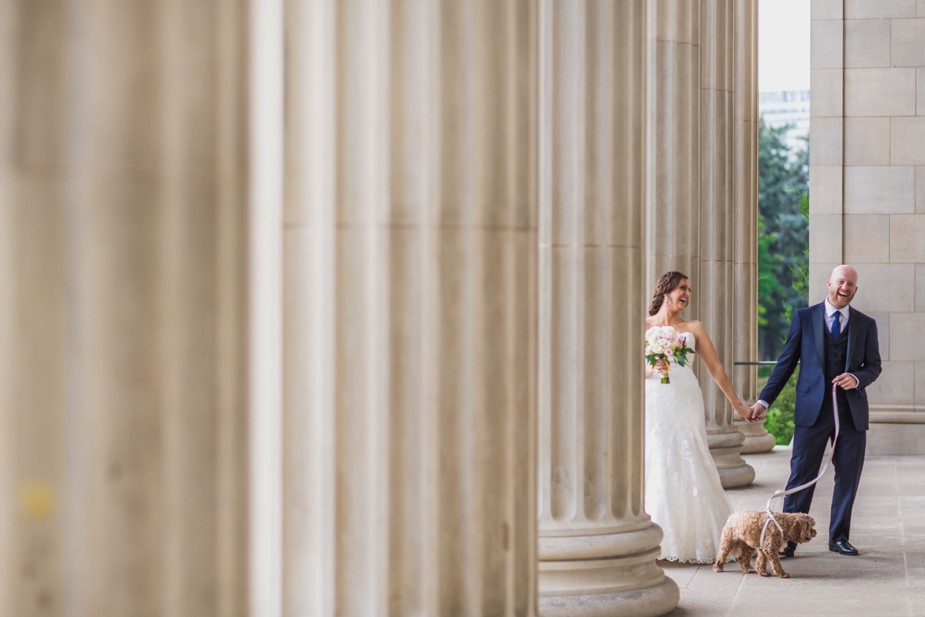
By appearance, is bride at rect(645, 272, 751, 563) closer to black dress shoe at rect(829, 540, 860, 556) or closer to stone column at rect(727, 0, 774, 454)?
black dress shoe at rect(829, 540, 860, 556)

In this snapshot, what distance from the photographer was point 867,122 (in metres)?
41.5

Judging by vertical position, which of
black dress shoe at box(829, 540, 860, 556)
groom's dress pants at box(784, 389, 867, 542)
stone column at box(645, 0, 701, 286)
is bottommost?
black dress shoe at box(829, 540, 860, 556)

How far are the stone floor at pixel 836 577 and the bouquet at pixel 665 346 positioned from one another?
3.46 meters

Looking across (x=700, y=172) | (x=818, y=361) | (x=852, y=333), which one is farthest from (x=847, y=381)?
(x=700, y=172)

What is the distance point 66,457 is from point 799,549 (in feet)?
66.5

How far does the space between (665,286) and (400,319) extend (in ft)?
43.9

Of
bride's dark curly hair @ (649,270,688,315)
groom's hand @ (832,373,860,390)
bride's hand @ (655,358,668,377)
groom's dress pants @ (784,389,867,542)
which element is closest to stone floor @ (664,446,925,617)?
groom's dress pants @ (784,389,867,542)

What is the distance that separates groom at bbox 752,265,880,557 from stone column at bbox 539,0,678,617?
21.5ft

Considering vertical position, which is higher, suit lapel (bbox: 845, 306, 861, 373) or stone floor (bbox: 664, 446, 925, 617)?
suit lapel (bbox: 845, 306, 861, 373)

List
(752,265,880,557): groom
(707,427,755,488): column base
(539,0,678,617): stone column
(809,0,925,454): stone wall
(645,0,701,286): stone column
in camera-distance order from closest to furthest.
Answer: (539,0,678,617): stone column → (752,265,880,557): groom → (645,0,701,286): stone column → (707,427,755,488): column base → (809,0,925,454): stone wall

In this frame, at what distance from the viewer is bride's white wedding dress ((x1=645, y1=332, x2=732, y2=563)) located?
76.5ft

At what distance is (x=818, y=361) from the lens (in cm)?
2403

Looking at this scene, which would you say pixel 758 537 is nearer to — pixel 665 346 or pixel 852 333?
pixel 665 346

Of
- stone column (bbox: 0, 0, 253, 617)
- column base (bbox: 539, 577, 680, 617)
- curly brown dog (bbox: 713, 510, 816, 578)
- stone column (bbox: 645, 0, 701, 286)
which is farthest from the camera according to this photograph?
stone column (bbox: 645, 0, 701, 286)
